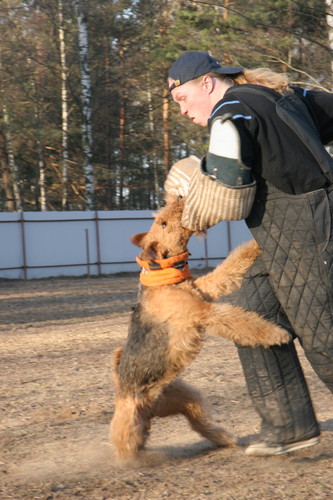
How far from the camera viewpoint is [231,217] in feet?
8.62

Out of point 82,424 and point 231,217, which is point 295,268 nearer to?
point 231,217

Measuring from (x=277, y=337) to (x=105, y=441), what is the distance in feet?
4.39

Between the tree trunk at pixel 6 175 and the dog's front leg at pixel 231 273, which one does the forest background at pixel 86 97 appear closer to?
the tree trunk at pixel 6 175

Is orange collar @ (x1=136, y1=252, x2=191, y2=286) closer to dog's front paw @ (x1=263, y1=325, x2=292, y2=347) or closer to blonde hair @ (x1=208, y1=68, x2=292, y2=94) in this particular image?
dog's front paw @ (x1=263, y1=325, x2=292, y2=347)

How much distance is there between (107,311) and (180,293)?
271 inches

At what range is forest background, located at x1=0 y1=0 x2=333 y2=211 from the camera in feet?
66.8

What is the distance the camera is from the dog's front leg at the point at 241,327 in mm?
3033

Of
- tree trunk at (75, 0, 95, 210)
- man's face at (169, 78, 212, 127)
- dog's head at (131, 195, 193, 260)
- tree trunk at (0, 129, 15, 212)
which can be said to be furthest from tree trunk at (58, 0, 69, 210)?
man's face at (169, 78, 212, 127)

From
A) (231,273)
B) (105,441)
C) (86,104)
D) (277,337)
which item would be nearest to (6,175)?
(86,104)

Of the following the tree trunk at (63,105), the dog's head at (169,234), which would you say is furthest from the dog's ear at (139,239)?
the tree trunk at (63,105)

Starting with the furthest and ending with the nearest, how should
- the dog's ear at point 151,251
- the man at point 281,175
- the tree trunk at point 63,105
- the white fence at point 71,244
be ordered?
the tree trunk at point 63,105 → the white fence at point 71,244 → the dog's ear at point 151,251 → the man at point 281,175

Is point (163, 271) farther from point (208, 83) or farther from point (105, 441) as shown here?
point (105, 441)

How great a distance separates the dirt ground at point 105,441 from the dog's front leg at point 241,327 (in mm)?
633

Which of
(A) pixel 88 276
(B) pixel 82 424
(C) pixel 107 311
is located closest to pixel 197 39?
(A) pixel 88 276
